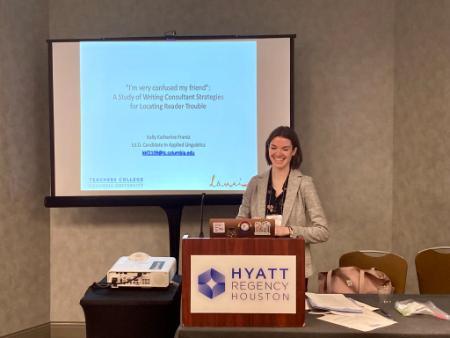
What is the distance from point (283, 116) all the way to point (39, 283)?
7.37ft

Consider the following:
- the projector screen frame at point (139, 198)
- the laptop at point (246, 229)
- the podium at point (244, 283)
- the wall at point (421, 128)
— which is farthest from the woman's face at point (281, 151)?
the wall at point (421, 128)

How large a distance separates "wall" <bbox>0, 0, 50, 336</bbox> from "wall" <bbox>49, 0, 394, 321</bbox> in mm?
129

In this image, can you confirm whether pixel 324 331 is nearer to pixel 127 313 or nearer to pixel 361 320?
pixel 361 320

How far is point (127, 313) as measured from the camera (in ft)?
6.94

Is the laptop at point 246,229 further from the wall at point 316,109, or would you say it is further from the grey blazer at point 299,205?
the wall at point 316,109

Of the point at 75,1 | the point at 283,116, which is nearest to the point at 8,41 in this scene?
the point at 75,1

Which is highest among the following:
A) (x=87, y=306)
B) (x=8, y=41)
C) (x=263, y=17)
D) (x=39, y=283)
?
(x=263, y=17)

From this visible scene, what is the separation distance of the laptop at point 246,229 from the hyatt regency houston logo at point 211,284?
173 mm

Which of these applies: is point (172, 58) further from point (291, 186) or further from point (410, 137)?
point (410, 137)

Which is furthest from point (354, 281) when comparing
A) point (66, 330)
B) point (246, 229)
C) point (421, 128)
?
point (66, 330)

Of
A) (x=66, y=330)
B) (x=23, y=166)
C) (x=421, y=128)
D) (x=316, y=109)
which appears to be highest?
(x=316, y=109)

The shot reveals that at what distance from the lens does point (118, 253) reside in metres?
3.71

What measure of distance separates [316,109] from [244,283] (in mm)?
2239

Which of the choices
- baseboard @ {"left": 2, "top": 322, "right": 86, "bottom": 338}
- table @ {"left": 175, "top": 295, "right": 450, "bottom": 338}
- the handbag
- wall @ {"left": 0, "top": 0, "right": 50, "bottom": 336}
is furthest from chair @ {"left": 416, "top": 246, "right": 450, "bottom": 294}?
wall @ {"left": 0, "top": 0, "right": 50, "bottom": 336}
